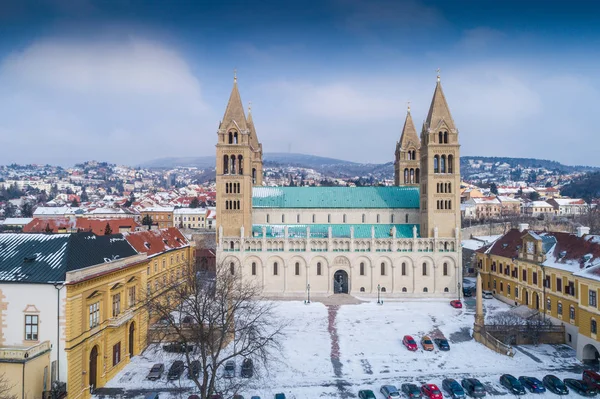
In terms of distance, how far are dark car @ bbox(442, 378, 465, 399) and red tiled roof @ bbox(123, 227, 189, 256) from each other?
36.6 metres

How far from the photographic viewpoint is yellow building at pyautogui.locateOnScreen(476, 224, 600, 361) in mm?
41062

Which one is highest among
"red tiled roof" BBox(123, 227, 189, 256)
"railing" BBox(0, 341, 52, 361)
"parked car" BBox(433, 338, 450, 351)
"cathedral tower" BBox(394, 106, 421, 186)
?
"cathedral tower" BBox(394, 106, 421, 186)

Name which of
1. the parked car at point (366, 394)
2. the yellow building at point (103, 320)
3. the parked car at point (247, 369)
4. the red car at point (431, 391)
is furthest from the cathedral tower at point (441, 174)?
the yellow building at point (103, 320)

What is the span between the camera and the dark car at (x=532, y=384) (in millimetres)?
34375

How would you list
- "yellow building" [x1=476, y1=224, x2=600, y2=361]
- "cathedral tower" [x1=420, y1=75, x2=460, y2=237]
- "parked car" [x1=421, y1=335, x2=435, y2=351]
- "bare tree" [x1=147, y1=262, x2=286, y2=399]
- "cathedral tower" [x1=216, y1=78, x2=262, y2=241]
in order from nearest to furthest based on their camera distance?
"bare tree" [x1=147, y1=262, x2=286, y2=399] → "yellow building" [x1=476, y1=224, x2=600, y2=361] → "parked car" [x1=421, y1=335, x2=435, y2=351] → "cathedral tower" [x1=420, y1=75, x2=460, y2=237] → "cathedral tower" [x1=216, y1=78, x2=262, y2=241]

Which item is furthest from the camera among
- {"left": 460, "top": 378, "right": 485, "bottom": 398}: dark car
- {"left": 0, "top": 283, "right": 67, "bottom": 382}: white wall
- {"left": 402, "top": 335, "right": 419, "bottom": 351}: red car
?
{"left": 402, "top": 335, "right": 419, "bottom": 351}: red car

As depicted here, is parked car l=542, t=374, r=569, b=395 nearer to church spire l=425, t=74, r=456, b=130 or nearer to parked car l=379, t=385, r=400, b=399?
parked car l=379, t=385, r=400, b=399

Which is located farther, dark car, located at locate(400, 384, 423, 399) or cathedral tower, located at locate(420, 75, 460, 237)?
cathedral tower, located at locate(420, 75, 460, 237)

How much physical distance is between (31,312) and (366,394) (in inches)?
958

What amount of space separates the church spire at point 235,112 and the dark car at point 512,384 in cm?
5042

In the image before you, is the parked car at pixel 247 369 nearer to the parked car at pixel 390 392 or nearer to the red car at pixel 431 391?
the parked car at pixel 390 392

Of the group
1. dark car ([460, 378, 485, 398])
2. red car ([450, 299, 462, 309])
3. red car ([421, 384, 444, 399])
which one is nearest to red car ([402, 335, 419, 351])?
dark car ([460, 378, 485, 398])

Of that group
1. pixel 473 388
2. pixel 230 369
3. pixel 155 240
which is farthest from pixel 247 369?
pixel 155 240

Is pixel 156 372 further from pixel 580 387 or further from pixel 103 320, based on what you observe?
pixel 580 387
